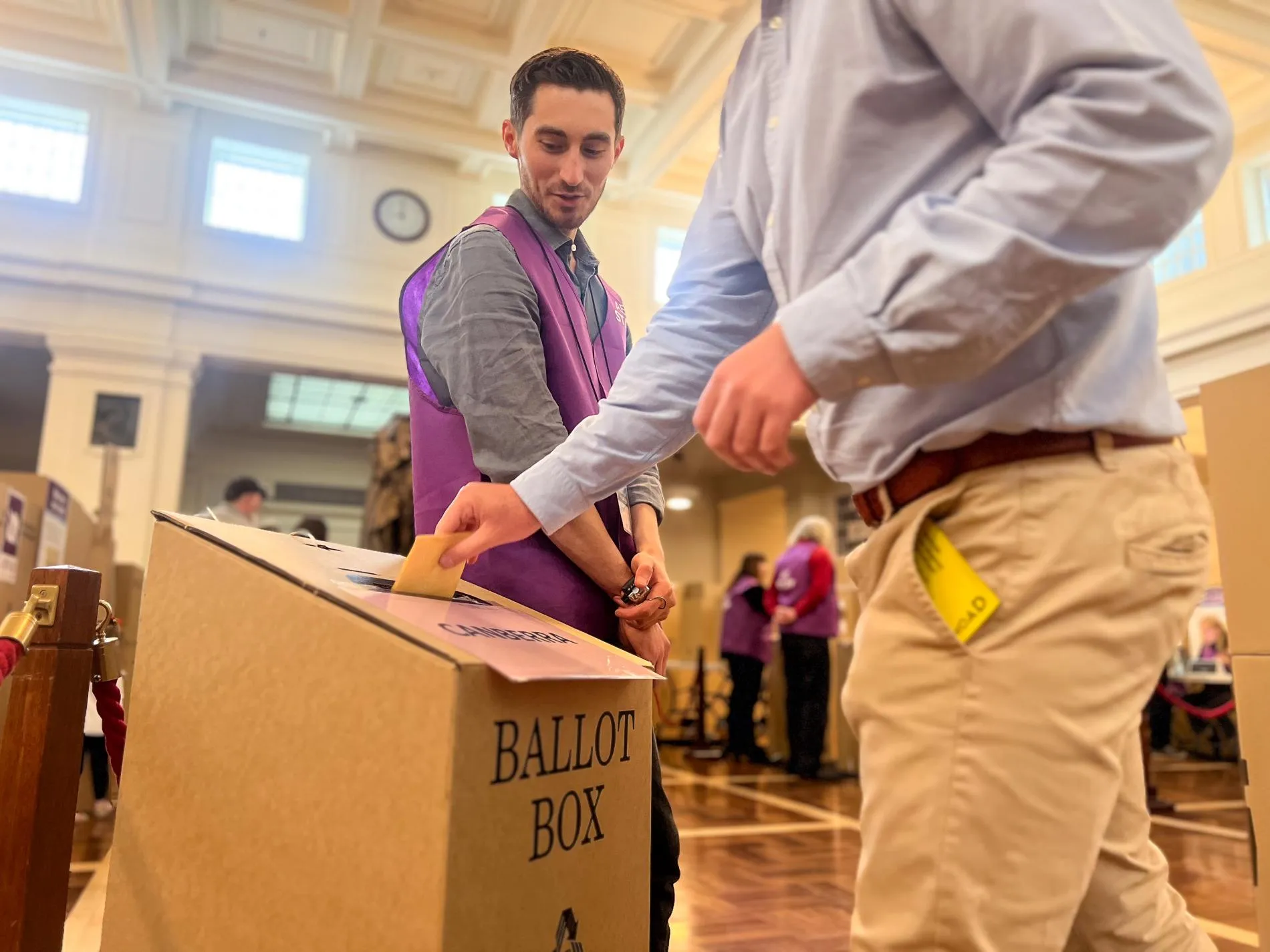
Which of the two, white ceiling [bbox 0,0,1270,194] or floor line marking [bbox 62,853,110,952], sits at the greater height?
white ceiling [bbox 0,0,1270,194]

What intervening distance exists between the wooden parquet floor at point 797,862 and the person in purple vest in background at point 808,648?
9.6 inches

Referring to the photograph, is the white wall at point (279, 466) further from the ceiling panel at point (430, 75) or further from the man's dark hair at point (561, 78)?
the man's dark hair at point (561, 78)

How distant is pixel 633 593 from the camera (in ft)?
3.79

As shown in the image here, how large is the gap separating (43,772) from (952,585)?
972 mm

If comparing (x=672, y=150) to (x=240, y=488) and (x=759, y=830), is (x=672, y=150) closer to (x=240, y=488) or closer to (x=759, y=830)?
(x=240, y=488)

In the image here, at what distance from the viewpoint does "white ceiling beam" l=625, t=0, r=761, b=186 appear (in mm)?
6926

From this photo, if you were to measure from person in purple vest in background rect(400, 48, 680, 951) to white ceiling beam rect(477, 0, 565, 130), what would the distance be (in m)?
5.24

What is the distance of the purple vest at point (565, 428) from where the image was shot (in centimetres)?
112

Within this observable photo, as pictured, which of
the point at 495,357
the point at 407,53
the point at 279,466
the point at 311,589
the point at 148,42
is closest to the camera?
the point at 311,589

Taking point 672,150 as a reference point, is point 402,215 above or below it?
below

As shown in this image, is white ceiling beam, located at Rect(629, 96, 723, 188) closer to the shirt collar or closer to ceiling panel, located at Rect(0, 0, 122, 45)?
ceiling panel, located at Rect(0, 0, 122, 45)

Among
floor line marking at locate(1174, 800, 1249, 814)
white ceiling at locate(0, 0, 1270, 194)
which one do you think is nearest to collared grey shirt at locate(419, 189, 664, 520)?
floor line marking at locate(1174, 800, 1249, 814)

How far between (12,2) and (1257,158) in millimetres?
9331

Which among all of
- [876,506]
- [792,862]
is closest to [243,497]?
[792,862]
